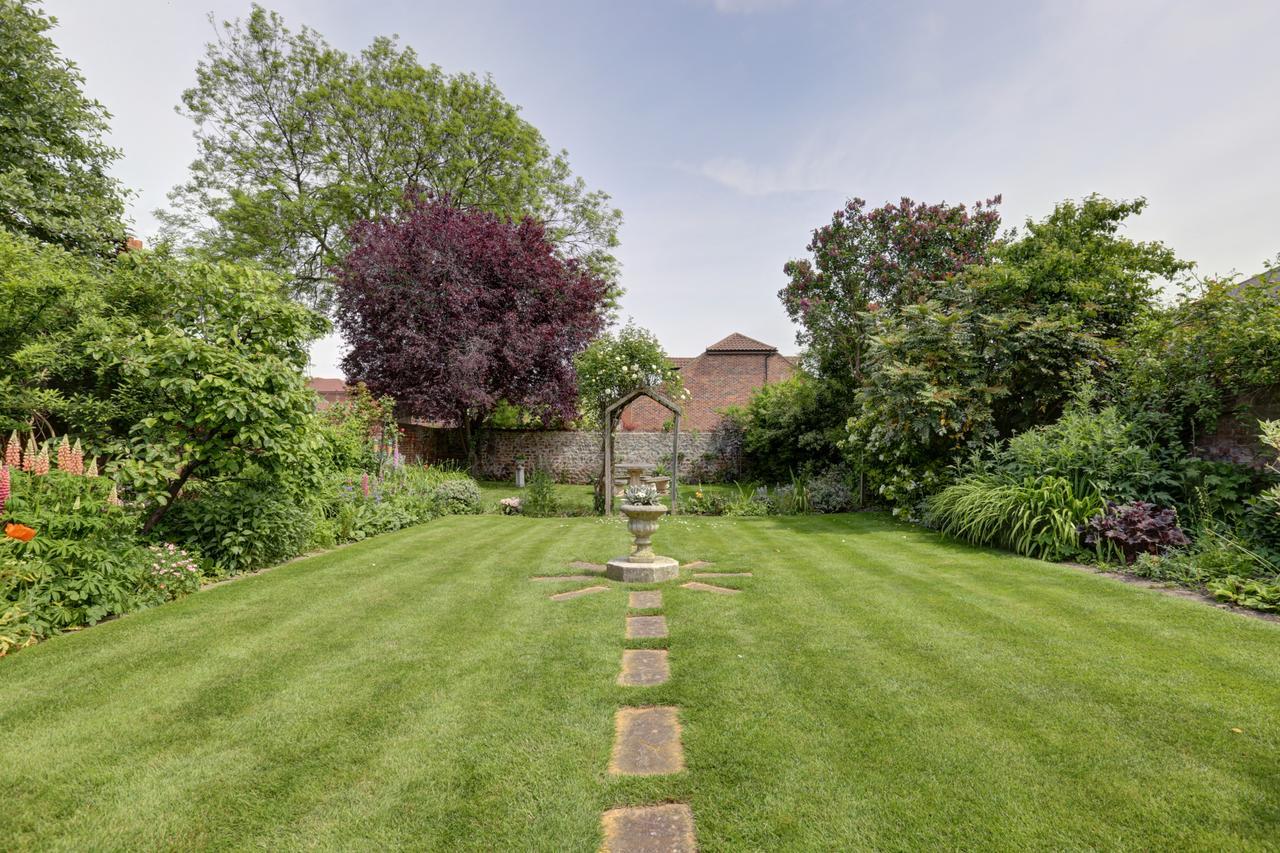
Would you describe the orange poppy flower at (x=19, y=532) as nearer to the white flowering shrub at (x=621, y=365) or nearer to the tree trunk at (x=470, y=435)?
the tree trunk at (x=470, y=435)

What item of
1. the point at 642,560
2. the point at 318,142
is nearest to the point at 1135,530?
the point at 642,560

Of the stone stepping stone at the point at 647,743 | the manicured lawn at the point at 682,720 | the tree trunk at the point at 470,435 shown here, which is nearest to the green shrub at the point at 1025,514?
the manicured lawn at the point at 682,720

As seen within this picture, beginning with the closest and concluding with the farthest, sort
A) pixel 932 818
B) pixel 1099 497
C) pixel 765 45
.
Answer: pixel 932 818, pixel 1099 497, pixel 765 45

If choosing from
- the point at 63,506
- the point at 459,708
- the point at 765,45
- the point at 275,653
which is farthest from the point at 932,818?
the point at 765,45

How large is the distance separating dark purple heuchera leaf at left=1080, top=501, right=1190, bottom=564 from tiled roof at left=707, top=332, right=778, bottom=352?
23.3 metres

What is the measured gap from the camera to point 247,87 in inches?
730

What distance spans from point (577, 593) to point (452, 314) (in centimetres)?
1227

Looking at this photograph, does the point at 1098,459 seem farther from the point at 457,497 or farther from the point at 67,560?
the point at 457,497

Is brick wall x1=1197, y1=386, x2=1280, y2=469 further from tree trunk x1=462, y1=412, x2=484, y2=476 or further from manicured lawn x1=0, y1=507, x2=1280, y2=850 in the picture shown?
tree trunk x1=462, y1=412, x2=484, y2=476

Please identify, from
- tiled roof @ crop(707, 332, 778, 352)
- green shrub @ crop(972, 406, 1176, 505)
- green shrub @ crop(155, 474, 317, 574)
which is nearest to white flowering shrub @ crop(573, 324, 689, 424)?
tiled roof @ crop(707, 332, 778, 352)

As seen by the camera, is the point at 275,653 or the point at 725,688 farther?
the point at 275,653

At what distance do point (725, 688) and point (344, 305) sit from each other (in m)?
16.2

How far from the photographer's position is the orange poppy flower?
3.90 m

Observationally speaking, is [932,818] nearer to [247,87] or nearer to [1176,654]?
[1176,654]
